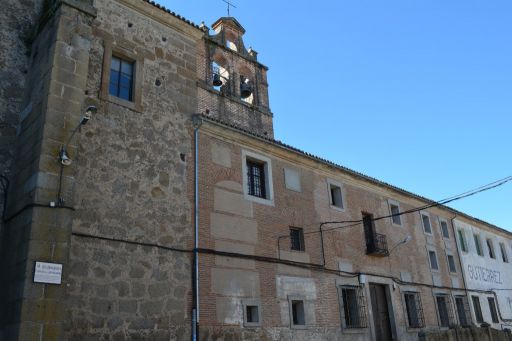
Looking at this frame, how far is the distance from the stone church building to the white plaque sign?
0.05 feet

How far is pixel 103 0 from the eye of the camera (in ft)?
37.4

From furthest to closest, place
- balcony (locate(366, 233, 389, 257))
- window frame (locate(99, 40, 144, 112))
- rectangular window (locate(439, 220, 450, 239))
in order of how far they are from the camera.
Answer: rectangular window (locate(439, 220, 450, 239)) < balcony (locate(366, 233, 389, 257)) < window frame (locate(99, 40, 144, 112))

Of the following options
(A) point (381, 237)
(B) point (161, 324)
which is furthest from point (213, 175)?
(A) point (381, 237)

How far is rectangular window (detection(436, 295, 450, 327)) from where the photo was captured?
18.9 m

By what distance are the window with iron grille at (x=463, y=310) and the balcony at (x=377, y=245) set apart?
5.76 metres

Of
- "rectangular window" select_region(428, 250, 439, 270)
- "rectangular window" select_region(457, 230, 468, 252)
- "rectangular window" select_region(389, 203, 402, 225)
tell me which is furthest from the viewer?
"rectangular window" select_region(457, 230, 468, 252)

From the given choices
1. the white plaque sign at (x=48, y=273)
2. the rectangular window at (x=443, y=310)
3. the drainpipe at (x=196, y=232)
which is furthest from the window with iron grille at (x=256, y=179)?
the rectangular window at (x=443, y=310)

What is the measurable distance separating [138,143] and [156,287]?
10.6 feet

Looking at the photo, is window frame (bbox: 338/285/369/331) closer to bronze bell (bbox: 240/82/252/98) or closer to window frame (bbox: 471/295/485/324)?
bronze bell (bbox: 240/82/252/98)

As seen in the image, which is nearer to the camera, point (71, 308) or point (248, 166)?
point (71, 308)

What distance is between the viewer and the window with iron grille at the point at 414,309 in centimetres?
1727

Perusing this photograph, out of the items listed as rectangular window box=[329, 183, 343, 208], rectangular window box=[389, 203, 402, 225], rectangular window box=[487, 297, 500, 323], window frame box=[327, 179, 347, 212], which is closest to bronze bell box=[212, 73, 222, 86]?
window frame box=[327, 179, 347, 212]

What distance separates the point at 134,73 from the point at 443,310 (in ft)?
50.5

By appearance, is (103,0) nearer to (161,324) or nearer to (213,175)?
(213,175)
